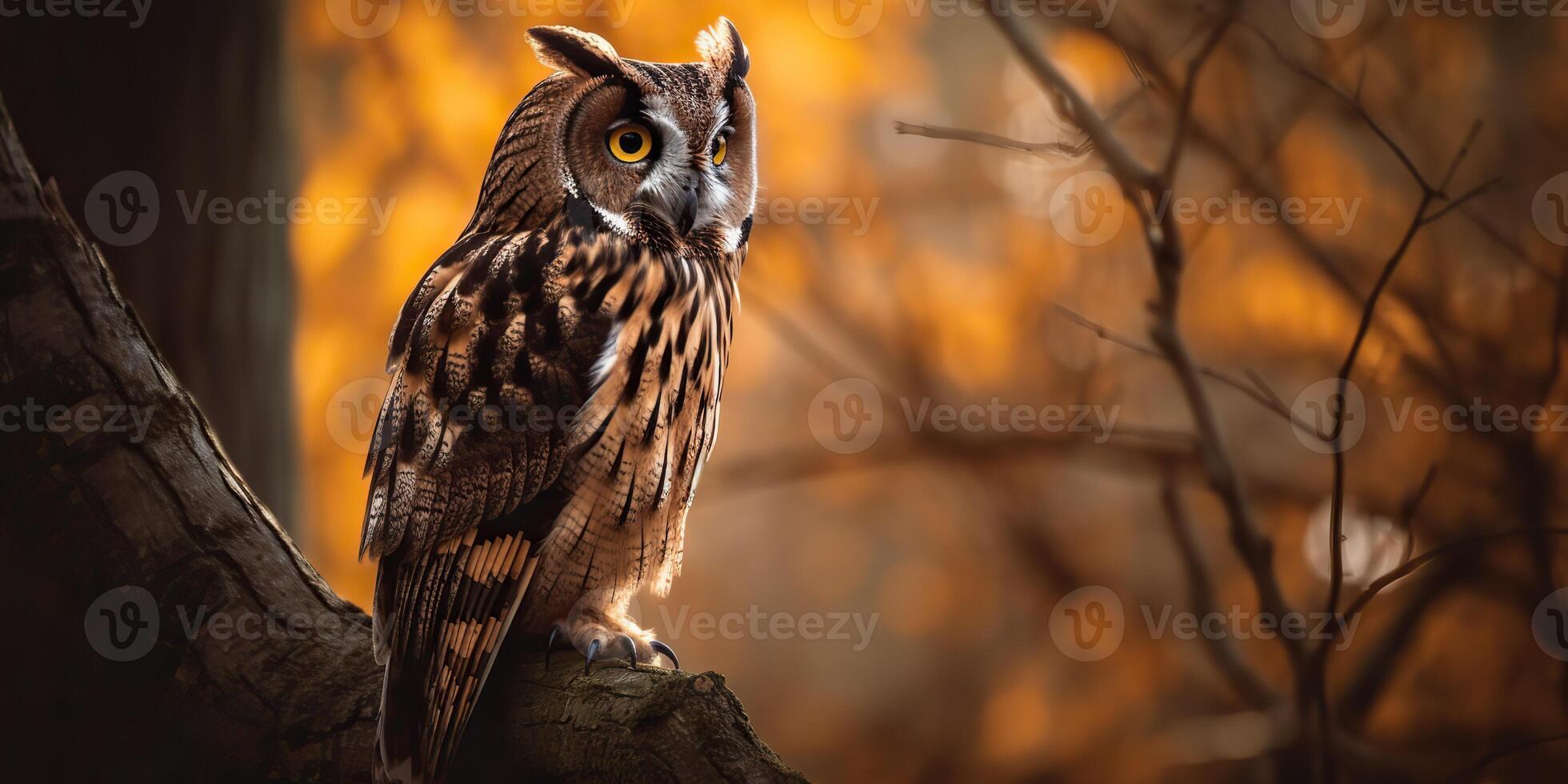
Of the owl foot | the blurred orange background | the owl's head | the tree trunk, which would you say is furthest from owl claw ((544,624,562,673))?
the blurred orange background

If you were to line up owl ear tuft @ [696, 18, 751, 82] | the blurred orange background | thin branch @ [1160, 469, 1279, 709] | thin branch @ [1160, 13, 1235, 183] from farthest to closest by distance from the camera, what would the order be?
the blurred orange background → thin branch @ [1160, 469, 1279, 709] → thin branch @ [1160, 13, 1235, 183] → owl ear tuft @ [696, 18, 751, 82]

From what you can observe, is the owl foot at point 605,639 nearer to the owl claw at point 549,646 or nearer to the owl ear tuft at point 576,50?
the owl claw at point 549,646

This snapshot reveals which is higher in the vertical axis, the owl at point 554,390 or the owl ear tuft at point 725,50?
the owl ear tuft at point 725,50

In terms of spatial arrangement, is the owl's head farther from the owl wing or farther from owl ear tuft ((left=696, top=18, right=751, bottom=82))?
the owl wing

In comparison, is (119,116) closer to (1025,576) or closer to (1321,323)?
(1025,576)

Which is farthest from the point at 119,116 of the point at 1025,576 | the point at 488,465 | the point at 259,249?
the point at 1025,576

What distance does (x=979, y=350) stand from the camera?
3.56m

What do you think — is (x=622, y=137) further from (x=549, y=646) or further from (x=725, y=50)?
(x=549, y=646)

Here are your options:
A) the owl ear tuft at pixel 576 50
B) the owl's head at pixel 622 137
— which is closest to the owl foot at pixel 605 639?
the owl's head at pixel 622 137

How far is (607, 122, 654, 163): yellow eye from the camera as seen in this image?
1439mm

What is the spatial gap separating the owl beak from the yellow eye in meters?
0.08

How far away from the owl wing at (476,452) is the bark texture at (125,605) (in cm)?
12

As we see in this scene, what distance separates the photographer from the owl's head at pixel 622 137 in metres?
1.42

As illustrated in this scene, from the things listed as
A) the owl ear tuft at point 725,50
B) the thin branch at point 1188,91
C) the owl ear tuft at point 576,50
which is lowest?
the owl ear tuft at point 576,50
